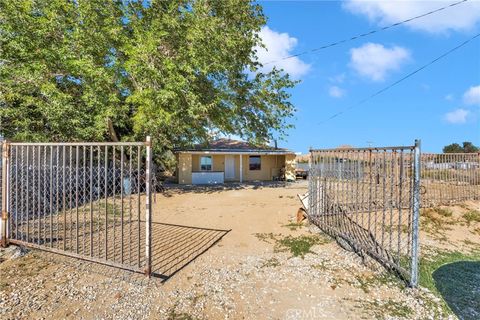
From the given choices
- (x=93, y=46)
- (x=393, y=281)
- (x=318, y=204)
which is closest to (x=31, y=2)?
(x=93, y=46)

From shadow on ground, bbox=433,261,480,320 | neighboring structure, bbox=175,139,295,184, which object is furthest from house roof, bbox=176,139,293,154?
shadow on ground, bbox=433,261,480,320

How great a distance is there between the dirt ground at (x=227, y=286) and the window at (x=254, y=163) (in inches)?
609

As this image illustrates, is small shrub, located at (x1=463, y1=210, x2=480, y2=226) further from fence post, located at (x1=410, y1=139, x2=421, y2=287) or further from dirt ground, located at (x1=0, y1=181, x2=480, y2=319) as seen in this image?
fence post, located at (x1=410, y1=139, x2=421, y2=287)

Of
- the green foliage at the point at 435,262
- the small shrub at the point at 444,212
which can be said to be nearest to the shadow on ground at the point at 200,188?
the small shrub at the point at 444,212

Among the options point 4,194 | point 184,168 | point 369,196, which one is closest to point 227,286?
point 369,196

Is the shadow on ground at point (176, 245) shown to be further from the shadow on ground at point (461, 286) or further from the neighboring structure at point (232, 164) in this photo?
the neighboring structure at point (232, 164)

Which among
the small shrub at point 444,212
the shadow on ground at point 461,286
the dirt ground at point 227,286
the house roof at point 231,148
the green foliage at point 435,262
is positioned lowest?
the shadow on ground at point 461,286

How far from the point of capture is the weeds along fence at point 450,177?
10.2 meters

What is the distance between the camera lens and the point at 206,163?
19922 millimetres

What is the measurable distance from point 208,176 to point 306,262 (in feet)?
48.6

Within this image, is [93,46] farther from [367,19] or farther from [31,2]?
[367,19]

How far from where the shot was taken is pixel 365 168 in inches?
239

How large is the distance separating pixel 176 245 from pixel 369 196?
12.5 feet

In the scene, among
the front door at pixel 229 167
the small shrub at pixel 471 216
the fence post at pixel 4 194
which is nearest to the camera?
the fence post at pixel 4 194
